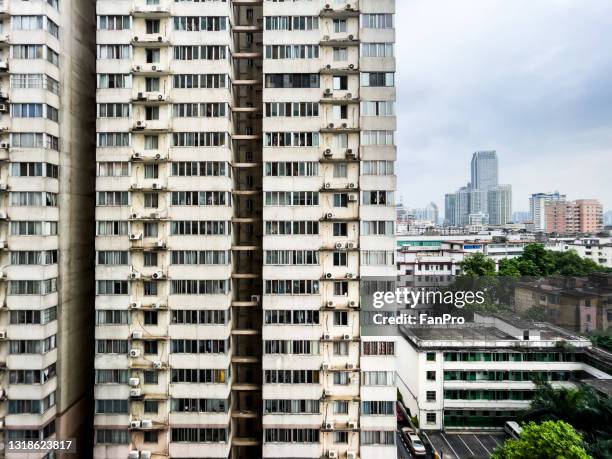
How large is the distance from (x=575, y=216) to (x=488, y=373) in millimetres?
75073

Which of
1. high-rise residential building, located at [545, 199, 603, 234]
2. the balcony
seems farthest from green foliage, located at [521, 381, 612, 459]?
high-rise residential building, located at [545, 199, 603, 234]

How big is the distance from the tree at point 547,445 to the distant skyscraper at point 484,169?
11774 cm

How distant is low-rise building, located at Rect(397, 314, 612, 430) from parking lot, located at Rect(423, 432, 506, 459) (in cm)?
59

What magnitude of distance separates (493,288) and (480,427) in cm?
899

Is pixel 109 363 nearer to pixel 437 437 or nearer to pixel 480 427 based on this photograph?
pixel 437 437

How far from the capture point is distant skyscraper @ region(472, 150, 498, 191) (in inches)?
4813

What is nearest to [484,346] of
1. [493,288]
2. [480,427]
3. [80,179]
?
[493,288]

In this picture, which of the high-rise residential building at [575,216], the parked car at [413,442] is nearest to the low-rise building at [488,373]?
the parked car at [413,442]

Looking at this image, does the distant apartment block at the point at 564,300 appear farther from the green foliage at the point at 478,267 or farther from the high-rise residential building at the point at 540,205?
the high-rise residential building at the point at 540,205

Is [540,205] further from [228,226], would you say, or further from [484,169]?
[228,226]

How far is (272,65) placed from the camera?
16906mm

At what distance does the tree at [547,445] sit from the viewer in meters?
14.1

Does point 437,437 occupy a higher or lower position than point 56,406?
lower

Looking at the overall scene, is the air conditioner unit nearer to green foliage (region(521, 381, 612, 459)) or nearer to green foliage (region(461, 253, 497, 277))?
green foliage (region(521, 381, 612, 459))
